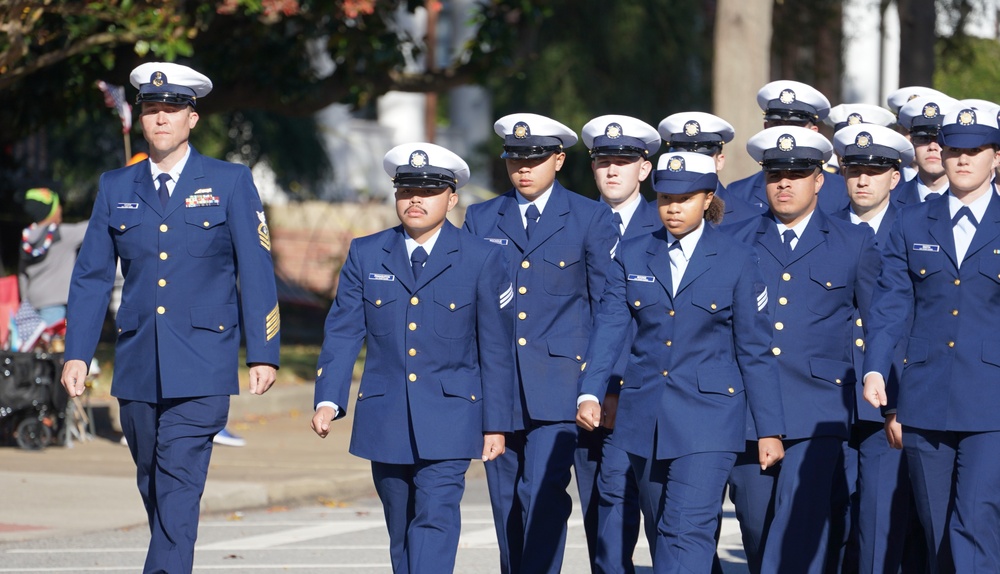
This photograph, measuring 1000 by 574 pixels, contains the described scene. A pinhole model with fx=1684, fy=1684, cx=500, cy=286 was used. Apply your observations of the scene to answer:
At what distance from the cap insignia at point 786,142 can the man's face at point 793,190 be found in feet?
0.34

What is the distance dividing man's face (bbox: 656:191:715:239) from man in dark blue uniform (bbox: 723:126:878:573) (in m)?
0.64

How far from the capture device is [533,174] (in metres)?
7.72

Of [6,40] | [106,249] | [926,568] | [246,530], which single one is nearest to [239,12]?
[6,40]

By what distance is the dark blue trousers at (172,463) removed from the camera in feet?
22.1

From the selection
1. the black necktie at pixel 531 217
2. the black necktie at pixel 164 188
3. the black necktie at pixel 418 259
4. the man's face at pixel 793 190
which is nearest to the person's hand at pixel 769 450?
the man's face at pixel 793 190

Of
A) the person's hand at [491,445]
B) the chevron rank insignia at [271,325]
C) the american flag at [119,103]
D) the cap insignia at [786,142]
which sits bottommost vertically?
the person's hand at [491,445]

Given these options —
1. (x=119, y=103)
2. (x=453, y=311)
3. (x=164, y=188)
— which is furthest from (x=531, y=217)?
(x=119, y=103)

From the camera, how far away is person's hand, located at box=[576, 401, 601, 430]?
21.5 feet

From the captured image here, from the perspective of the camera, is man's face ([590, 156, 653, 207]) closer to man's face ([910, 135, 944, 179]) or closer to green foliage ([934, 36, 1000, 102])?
A: man's face ([910, 135, 944, 179])

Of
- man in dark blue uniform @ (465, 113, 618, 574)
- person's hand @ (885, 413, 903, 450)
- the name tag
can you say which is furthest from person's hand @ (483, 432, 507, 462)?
person's hand @ (885, 413, 903, 450)

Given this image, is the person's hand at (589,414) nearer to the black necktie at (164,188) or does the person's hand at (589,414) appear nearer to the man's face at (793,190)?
the man's face at (793,190)

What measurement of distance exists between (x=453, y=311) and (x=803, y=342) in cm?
154

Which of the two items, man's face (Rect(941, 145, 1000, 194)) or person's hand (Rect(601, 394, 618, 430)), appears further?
person's hand (Rect(601, 394, 618, 430))

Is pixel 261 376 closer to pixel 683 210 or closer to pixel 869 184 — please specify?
pixel 683 210
